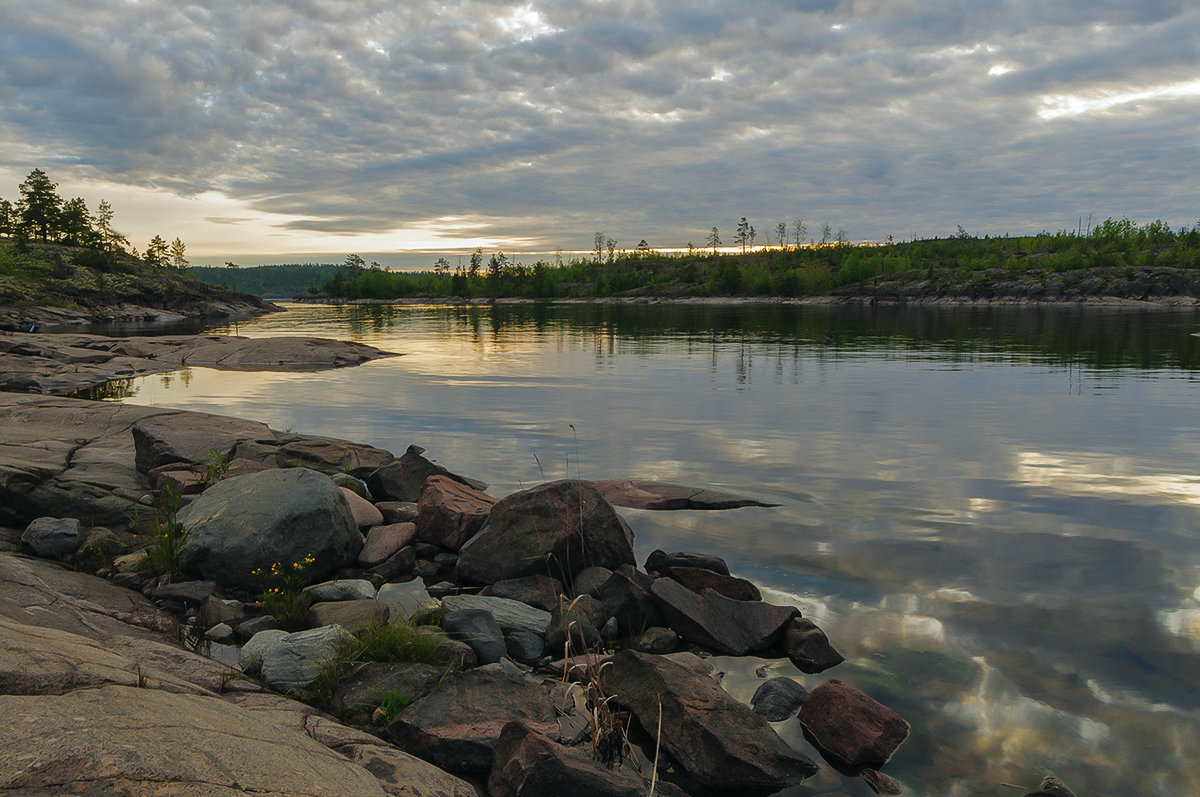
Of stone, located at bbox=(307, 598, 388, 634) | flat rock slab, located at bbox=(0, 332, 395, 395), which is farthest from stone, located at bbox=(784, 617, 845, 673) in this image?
flat rock slab, located at bbox=(0, 332, 395, 395)

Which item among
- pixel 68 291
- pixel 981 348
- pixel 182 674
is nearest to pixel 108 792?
pixel 182 674

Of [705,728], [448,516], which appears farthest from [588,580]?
[705,728]

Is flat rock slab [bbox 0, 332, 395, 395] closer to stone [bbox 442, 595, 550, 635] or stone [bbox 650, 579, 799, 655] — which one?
stone [bbox 442, 595, 550, 635]

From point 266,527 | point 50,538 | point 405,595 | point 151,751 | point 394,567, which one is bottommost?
point 405,595

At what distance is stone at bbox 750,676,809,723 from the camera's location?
6159mm

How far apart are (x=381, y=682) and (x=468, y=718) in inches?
37.1

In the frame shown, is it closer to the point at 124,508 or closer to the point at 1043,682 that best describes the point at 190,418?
the point at 124,508

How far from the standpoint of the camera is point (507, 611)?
25.8 ft

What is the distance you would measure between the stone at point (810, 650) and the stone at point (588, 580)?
225 centimetres

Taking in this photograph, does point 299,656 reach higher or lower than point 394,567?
higher

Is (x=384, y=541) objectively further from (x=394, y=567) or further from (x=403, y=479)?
(x=403, y=479)

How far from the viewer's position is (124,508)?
33.9 feet

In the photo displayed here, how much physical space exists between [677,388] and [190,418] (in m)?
16.0

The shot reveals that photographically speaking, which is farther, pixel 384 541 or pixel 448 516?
pixel 448 516
